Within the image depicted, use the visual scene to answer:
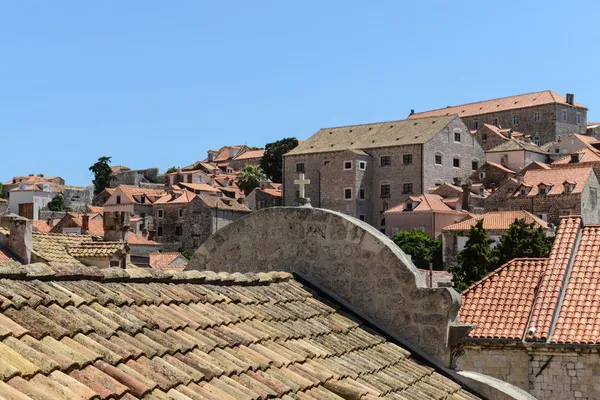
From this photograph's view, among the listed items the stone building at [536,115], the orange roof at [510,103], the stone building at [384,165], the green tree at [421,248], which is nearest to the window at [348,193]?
the stone building at [384,165]

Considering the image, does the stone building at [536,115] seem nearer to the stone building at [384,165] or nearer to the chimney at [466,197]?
the stone building at [384,165]

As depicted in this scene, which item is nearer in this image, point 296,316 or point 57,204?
point 296,316

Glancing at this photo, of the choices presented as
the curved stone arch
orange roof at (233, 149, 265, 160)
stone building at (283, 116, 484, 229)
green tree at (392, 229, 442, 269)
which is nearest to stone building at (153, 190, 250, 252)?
stone building at (283, 116, 484, 229)

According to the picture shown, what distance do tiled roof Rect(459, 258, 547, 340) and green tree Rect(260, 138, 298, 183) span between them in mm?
109158

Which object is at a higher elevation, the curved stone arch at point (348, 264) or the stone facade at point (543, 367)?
the curved stone arch at point (348, 264)

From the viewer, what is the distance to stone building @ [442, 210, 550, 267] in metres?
78.4

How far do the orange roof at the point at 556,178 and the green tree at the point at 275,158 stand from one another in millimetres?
46511

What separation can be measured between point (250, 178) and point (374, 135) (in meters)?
23.3

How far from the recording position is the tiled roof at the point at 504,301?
1931 centimetres

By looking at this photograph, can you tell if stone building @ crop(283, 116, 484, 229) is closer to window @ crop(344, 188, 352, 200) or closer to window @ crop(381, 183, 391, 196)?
window @ crop(344, 188, 352, 200)

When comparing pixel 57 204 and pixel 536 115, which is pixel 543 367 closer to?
pixel 536 115

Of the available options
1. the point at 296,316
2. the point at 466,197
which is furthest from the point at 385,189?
the point at 296,316

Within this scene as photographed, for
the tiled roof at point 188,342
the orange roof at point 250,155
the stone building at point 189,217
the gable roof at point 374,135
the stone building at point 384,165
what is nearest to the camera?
the tiled roof at point 188,342

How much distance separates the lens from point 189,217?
10150 centimetres
